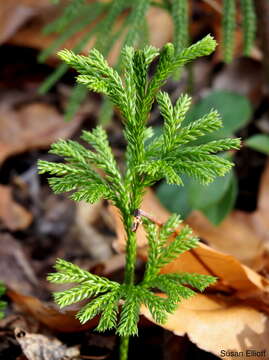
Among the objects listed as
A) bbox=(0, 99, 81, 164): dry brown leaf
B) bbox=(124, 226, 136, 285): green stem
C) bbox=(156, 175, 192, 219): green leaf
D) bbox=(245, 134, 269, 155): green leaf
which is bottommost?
bbox=(124, 226, 136, 285): green stem

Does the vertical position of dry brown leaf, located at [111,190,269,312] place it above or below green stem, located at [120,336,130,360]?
above

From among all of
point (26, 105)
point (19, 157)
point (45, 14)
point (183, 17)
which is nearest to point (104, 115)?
point (183, 17)

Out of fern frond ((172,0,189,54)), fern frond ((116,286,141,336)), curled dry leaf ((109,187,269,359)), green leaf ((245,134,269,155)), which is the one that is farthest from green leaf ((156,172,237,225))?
fern frond ((116,286,141,336))

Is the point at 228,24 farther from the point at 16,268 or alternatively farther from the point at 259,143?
the point at 16,268

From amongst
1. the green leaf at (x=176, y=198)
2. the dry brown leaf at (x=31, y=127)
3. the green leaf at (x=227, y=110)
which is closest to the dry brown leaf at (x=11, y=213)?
the dry brown leaf at (x=31, y=127)

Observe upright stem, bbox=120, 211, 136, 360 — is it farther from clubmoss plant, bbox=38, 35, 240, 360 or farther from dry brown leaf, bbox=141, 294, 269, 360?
dry brown leaf, bbox=141, 294, 269, 360

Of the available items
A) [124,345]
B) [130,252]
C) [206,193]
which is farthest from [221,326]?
[206,193]
